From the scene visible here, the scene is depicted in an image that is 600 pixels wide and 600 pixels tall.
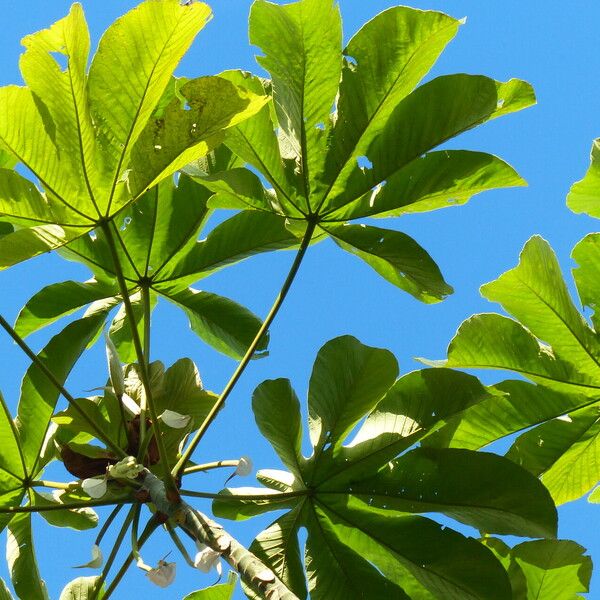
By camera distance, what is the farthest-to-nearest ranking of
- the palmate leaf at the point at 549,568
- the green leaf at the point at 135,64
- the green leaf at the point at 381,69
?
the palmate leaf at the point at 549,568 < the green leaf at the point at 381,69 < the green leaf at the point at 135,64

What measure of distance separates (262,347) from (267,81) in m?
0.85

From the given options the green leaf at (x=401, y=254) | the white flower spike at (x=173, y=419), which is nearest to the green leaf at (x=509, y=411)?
the green leaf at (x=401, y=254)

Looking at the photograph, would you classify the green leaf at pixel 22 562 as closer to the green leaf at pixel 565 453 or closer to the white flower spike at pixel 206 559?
the white flower spike at pixel 206 559

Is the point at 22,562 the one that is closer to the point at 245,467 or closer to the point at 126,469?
the point at 126,469

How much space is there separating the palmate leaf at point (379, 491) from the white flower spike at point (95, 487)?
34 cm

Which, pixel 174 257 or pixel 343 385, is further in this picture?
pixel 174 257

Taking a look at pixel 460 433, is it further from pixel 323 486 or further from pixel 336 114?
pixel 336 114

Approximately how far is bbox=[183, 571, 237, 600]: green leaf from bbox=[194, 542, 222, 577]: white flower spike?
59cm

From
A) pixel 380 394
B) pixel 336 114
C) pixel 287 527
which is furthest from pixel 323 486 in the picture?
pixel 336 114

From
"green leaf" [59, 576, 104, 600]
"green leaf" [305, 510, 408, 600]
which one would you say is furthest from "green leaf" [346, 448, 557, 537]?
"green leaf" [59, 576, 104, 600]

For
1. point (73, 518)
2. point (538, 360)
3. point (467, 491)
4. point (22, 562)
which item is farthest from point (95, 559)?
point (538, 360)

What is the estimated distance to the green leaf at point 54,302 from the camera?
273 centimetres

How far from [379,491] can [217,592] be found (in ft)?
1.95

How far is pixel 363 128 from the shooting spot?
2223 mm
